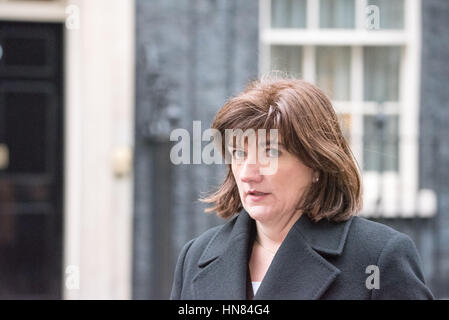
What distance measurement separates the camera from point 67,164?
6453mm

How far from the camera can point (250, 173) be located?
2.08 m

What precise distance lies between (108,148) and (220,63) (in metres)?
1.11

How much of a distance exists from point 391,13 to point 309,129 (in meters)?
4.60

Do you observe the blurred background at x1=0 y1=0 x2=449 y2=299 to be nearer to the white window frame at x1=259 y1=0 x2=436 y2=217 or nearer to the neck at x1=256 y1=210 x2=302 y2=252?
the white window frame at x1=259 y1=0 x2=436 y2=217

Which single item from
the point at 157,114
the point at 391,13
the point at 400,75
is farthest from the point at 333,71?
the point at 157,114

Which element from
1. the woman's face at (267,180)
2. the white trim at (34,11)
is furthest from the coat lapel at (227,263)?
the white trim at (34,11)

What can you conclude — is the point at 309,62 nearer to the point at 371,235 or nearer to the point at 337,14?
the point at 337,14

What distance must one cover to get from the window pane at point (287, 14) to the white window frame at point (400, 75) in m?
0.04

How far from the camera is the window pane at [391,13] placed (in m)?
6.41

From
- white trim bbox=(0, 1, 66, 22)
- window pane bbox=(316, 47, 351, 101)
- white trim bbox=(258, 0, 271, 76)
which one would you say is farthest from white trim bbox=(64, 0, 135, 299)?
window pane bbox=(316, 47, 351, 101)

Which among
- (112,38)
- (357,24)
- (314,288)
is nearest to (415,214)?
(357,24)

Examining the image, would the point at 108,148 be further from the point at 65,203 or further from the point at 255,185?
the point at 255,185

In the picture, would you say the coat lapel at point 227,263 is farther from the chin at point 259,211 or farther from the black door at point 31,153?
the black door at point 31,153

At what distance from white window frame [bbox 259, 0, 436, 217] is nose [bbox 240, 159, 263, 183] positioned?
4.30m
